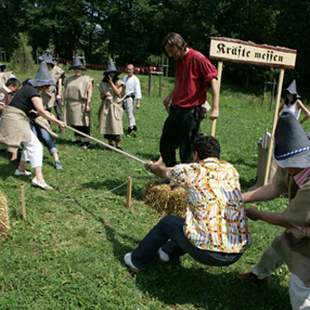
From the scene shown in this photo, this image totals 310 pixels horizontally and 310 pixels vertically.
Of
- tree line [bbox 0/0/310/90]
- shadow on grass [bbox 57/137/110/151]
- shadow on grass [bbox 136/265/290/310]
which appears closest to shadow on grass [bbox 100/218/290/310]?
shadow on grass [bbox 136/265/290/310]

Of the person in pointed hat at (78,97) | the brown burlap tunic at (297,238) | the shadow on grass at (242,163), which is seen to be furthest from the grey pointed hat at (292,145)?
the person in pointed hat at (78,97)

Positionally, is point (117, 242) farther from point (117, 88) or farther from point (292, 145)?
point (117, 88)

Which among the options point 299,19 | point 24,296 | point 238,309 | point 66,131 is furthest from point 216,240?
point 299,19

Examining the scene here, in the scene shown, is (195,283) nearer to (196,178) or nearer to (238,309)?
(238,309)

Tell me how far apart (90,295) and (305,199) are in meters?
1.94

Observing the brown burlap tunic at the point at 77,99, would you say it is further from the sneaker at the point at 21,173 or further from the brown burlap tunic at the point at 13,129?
the brown burlap tunic at the point at 13,129

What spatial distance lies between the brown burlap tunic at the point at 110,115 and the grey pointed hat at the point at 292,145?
6132mm

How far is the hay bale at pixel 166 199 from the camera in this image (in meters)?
5.14

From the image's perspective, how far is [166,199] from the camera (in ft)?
17.2

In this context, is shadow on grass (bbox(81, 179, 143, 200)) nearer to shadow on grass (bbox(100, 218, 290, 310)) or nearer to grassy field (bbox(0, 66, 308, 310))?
grassy field (bbox(0, 66, 308, 310))

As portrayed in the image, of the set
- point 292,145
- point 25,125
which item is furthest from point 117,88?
point 292,145

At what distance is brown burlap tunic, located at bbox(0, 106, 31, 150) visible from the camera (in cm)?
571

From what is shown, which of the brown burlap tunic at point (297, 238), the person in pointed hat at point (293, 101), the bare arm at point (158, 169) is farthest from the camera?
the person in pointed hat at point (293, 101)

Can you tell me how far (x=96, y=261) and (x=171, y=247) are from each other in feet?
2.47
